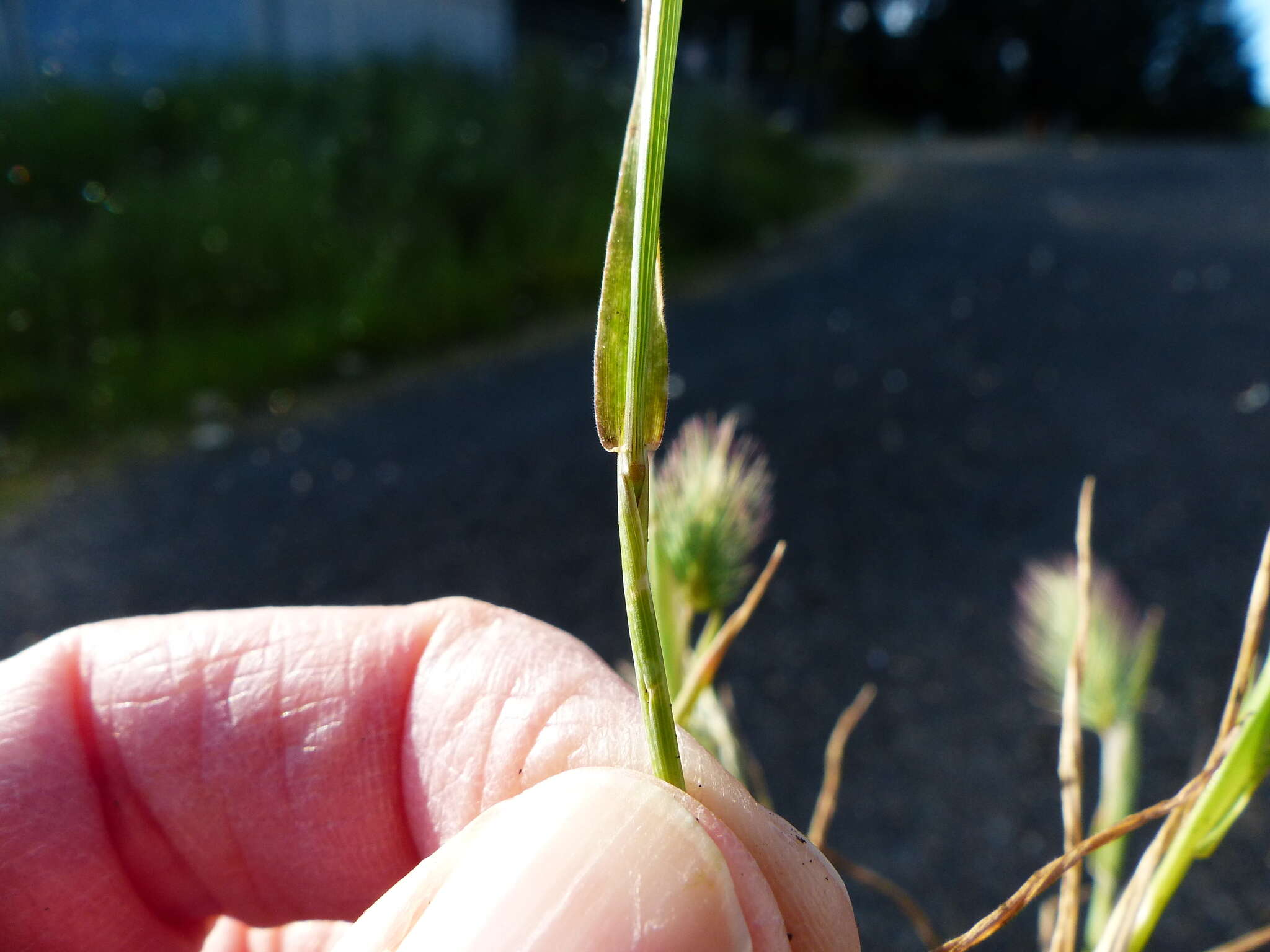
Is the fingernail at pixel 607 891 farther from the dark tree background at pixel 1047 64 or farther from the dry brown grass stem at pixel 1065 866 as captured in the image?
the dark tree background at pixel 1047 64

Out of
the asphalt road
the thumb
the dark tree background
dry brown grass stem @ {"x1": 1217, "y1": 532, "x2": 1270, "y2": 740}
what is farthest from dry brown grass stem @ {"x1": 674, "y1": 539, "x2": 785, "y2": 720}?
the dark tree background

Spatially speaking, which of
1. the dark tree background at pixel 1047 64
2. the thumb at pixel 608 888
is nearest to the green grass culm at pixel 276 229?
the thumb at pixel 608 888

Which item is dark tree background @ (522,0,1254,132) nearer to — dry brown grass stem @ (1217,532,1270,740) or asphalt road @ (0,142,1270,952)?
asphalt road @ (0,142,1270,952)

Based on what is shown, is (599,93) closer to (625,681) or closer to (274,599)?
(274,599)

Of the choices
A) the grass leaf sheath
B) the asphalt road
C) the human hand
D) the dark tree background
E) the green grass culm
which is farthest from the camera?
the dark tree background

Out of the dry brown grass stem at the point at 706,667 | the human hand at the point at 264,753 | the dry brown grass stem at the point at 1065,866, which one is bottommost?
the human hand at the point at 264,753

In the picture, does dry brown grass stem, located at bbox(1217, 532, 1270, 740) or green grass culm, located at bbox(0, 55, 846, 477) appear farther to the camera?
green grass culm, located at bbox(0, 55, 846, 477)

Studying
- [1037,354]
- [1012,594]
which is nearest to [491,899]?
[1012,594]
